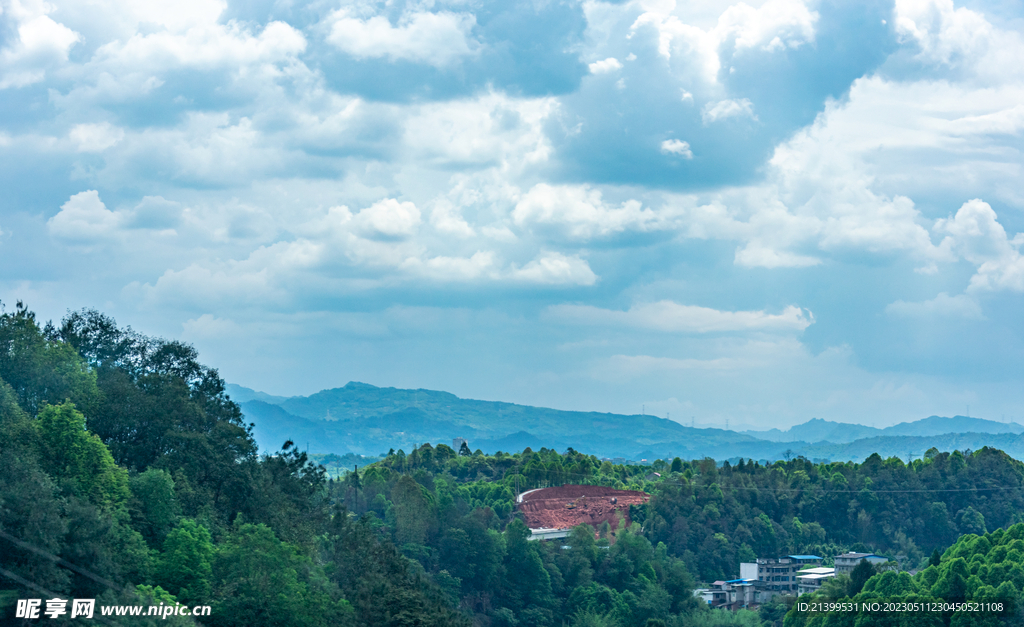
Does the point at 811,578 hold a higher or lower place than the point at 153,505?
lower

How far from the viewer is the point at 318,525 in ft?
205

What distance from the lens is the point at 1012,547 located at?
236ft

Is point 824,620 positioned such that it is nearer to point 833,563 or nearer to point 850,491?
point 833,563

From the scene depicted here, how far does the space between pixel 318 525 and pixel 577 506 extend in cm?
6176

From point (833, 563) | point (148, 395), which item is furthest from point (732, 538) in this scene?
point (148, 395)

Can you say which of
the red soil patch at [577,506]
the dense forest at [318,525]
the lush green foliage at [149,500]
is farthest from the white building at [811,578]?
the lush green foliage at [149,500]

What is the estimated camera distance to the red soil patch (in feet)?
378

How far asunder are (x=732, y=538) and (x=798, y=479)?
728 inches

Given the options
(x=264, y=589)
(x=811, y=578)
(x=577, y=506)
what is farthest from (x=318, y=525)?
(x=577, y=506)

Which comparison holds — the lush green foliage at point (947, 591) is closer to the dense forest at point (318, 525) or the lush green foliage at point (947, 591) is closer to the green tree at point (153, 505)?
the dense forest at point (318, 525)

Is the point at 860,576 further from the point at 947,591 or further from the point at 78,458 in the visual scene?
the point at 78,458

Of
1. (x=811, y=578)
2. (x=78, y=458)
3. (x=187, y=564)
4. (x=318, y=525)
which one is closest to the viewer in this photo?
(x=187, y=564)

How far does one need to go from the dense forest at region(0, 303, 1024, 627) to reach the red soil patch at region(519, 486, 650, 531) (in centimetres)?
276

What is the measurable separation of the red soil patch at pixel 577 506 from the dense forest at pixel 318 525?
109 inches
